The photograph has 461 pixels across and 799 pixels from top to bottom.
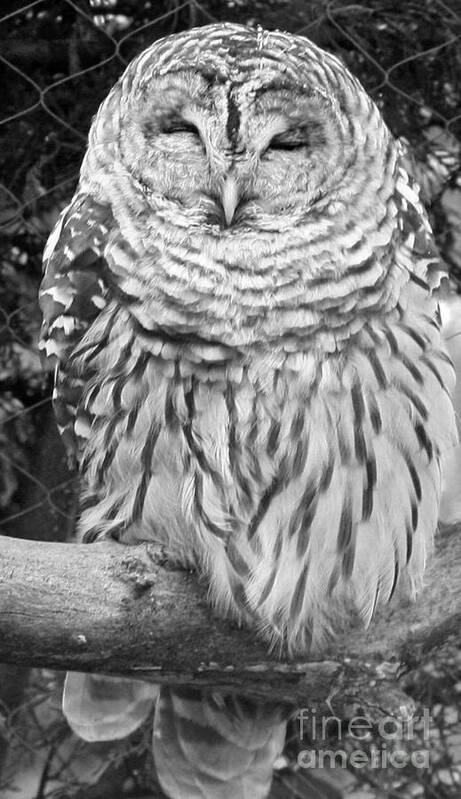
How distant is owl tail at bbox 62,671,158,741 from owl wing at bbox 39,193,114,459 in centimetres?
31

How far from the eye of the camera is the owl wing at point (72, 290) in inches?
59.1

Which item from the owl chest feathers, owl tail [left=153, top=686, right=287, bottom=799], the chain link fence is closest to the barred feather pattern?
the owl chest feathers

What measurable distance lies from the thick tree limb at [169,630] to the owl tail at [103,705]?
0.17 meters

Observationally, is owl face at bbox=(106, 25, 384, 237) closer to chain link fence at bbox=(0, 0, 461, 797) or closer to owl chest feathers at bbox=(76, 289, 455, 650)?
owl chest feathers at bbox=(76, 289, 455, 650)

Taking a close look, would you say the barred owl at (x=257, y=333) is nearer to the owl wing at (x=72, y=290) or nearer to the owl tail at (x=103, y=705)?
the owl wing at (x=72, y=290)

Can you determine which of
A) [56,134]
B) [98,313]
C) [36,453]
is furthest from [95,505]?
[56,134]

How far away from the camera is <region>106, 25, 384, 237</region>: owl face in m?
1.38

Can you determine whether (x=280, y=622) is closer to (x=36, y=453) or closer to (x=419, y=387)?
(x=419, y=387)

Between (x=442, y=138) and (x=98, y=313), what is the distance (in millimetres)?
1082

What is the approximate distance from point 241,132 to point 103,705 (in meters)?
0.75

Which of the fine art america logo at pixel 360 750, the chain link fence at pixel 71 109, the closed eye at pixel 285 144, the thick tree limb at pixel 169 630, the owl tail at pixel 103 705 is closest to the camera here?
the thick tree limb at pixel 169 630

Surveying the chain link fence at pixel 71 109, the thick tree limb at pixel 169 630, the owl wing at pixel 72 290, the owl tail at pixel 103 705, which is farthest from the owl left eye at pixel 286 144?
the chain link fence at pixel 71 109

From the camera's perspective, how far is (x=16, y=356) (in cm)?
232

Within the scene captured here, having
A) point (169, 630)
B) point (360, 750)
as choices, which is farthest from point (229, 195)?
point (360, 750)
